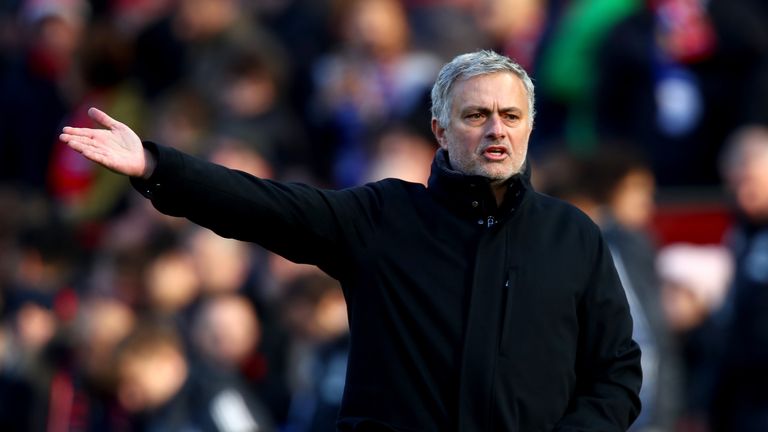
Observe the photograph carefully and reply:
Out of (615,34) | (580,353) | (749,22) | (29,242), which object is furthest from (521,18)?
(580,353)

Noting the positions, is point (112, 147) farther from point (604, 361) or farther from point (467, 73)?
point (604, 361)

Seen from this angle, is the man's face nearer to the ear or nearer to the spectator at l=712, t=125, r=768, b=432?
the ear

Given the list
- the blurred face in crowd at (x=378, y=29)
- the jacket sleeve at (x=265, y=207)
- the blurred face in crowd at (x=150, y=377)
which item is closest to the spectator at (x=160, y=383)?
the blurred face in crowd at (x=150, y=377)

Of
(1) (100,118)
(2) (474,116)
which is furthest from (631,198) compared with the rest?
(1) (100,118)

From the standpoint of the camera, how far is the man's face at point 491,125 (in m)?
5.18

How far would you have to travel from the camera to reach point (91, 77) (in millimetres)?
12953

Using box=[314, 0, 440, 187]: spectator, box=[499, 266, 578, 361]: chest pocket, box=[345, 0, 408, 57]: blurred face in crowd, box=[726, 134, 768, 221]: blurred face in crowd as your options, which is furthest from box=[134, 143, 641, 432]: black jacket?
box=[345, 0, 408, 57]: blurred face in crowd

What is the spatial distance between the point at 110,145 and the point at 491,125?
3.49 ft

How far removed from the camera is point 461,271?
5223mm

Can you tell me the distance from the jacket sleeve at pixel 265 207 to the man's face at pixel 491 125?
1.08 feet

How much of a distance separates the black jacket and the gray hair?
159 millimetres

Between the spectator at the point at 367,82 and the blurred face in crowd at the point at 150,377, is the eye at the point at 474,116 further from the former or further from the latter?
the spectator at the point at 367,82

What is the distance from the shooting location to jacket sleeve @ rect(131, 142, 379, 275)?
5.09 meters

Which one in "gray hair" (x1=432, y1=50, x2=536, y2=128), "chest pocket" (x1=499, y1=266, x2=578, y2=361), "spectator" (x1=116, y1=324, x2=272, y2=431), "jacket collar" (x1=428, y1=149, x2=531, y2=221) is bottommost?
"spectator" (x1=116, y1=324, x2=272, y2=431)
